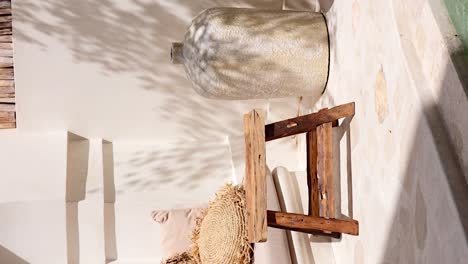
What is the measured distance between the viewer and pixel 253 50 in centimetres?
255

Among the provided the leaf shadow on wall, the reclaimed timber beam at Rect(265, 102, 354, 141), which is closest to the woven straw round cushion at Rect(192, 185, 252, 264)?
the reclaimed timber beam at Rect(265, 102, 354, 141)

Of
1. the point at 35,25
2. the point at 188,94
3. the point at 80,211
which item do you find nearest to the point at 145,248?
the point at 80,211

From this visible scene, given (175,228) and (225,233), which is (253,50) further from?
(175,228)

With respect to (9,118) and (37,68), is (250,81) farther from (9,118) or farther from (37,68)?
(9,118)

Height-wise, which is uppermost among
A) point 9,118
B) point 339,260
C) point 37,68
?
point 37,68

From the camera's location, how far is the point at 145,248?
323cm

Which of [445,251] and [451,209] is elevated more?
[451,209]

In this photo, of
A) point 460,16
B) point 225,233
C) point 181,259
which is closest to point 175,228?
point 181,259

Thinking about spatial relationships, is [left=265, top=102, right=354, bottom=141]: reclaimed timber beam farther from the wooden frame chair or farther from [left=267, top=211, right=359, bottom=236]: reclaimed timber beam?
[left=267, top=211, right=359, bottom=236]: reclaimed timber beam

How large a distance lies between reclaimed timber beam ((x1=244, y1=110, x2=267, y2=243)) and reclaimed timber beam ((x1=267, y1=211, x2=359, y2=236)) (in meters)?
0.09

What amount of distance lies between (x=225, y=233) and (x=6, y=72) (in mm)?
1397

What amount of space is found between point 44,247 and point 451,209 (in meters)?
2.23

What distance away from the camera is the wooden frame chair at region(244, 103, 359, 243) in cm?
212

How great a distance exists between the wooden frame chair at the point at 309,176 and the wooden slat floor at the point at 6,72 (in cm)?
142
